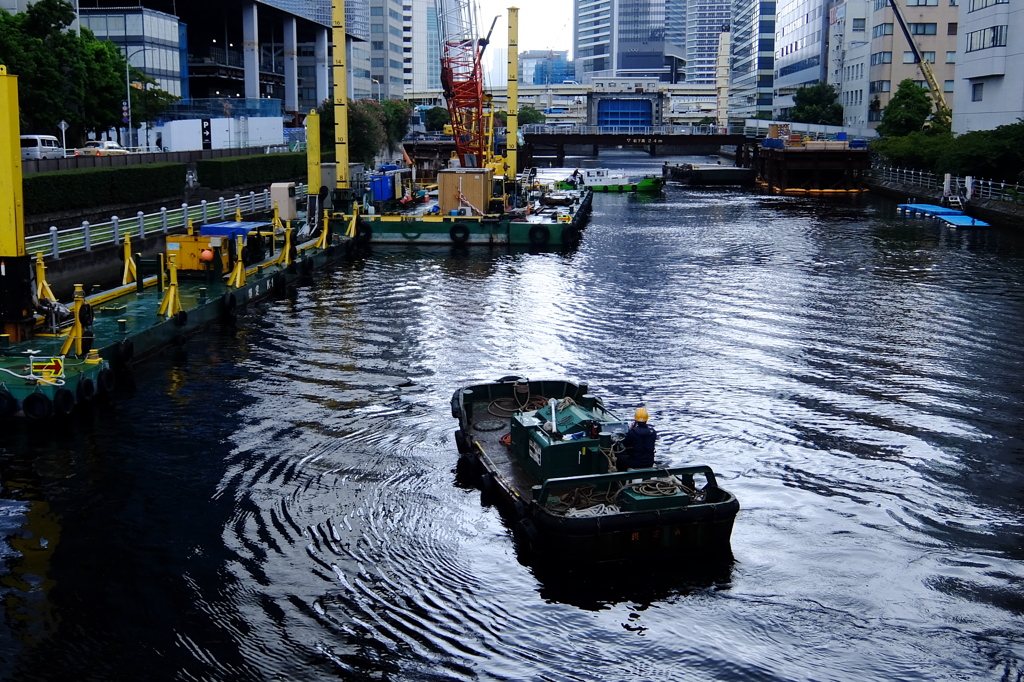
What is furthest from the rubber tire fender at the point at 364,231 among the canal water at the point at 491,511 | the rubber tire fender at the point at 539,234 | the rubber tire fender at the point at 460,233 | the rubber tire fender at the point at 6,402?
the rubber tire fender at the point at 6,402

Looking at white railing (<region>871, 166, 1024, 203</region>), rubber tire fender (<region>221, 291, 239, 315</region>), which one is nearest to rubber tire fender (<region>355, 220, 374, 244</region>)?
rubber tire fender (<region>221, 291, 239, 315</region>)

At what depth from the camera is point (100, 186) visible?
148 feet

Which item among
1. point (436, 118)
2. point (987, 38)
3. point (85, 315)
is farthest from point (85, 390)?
point (436, 118)

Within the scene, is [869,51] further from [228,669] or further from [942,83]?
[228,669]

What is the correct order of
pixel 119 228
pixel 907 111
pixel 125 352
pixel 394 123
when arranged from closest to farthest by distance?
pixel 125 352, pixel 119 228, pixel 907 111, pixel 394 123

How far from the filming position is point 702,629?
1517cm

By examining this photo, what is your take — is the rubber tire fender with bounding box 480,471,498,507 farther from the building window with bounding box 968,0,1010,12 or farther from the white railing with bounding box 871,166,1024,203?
the building window with bounding box 968,0,1010,12

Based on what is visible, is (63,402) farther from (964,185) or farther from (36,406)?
(964,185)

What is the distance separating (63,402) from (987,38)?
7845 cm

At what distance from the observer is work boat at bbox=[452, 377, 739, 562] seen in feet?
54.1

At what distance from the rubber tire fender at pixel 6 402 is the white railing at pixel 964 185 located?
60.5 m

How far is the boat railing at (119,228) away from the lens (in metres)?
35.6

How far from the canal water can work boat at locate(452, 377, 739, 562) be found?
451mm

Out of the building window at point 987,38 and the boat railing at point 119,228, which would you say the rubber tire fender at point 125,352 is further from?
the building window at point 987,38
